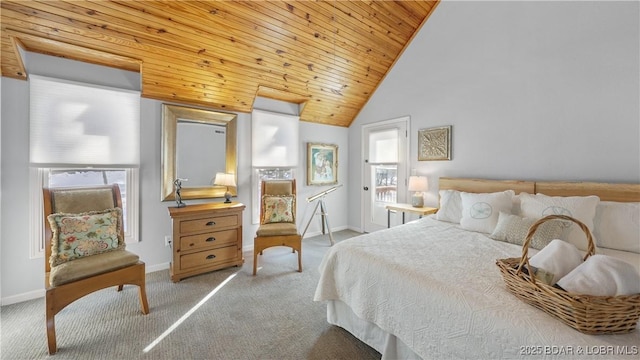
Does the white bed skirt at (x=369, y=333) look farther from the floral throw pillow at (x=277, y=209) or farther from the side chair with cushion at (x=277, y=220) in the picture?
the floral throw pillow at (x=277, y=209)

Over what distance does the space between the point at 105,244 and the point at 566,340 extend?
3.05 meters

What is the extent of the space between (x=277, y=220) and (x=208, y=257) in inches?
36.8

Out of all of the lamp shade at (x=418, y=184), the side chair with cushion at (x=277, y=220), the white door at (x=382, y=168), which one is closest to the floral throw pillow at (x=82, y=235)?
the side chair with cushion at (x=277, y=220)

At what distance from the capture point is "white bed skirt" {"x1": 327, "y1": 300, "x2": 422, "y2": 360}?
1.48 meters

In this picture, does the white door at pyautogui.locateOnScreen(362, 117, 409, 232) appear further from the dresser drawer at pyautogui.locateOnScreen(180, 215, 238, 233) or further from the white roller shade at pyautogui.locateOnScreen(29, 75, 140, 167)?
the white roller shade at pyautogui.locateOnScreen(29, 75, 140, 167)

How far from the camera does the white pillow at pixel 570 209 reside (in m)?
1.86

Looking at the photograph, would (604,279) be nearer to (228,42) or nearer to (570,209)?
(570,209)

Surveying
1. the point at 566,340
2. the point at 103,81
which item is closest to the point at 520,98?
the point at 566,340

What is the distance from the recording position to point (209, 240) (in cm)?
290

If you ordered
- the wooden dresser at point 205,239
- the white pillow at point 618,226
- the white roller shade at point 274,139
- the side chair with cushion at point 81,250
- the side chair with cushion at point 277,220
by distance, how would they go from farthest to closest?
the white roller shade at point 274,139 → the side chair with cushion at point 277,220 → the wooden dresser at point 205,239 → the white pillow at point 618,226 → the side chair with cushion at point 81,250

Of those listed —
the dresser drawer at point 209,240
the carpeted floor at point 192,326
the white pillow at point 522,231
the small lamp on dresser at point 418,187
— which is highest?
the small lamp on dresser at point 418,187

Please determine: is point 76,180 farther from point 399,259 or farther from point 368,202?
point 368,202

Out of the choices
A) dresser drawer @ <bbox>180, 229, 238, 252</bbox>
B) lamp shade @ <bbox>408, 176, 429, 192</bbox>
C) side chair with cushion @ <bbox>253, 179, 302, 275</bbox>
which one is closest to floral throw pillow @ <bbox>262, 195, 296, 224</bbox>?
side chair with cushion @ <bbox>253, 179, 302, 275</bbox>

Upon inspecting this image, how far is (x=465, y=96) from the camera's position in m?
3.24
